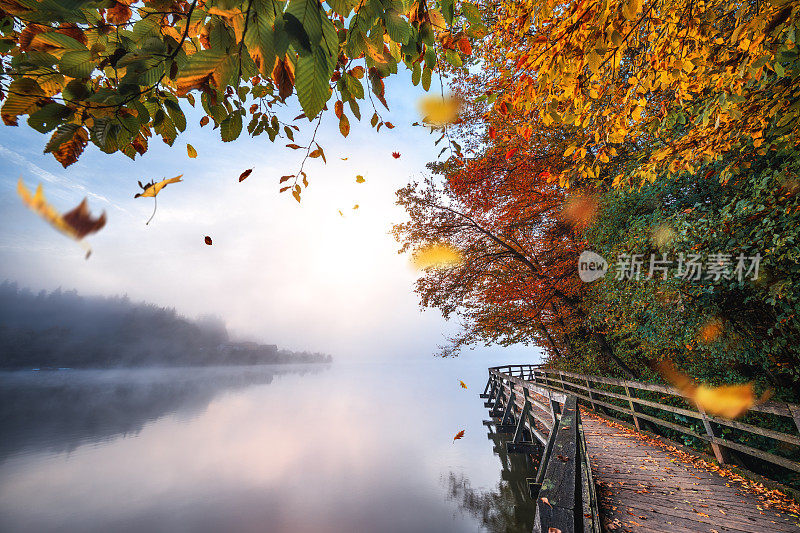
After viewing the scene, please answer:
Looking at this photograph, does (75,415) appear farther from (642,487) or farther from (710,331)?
(710,331)

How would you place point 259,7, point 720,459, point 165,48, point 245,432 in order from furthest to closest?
point 245,432 < point 720,459 < point 165,48 < point 259,7

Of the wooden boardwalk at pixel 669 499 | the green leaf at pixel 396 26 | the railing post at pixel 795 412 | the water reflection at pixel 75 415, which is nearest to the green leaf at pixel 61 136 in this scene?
the green leaf at pixel 396 26

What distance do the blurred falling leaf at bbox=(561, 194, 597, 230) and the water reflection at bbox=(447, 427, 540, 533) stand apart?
8.07 metres

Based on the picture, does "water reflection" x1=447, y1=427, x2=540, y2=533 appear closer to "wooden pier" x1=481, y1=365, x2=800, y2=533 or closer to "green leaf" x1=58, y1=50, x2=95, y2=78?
"wooden pier" x1=481, y1=365, x2=800, y2=533

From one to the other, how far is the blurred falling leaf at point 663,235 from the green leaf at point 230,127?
7516mm

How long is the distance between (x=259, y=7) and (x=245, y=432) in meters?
33.7

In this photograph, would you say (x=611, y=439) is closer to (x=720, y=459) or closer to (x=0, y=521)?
(x=720, y=459)

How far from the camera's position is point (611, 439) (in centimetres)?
740

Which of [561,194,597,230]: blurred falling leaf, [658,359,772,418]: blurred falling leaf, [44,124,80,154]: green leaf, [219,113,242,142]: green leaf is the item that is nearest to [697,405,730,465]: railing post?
[658,359,772,418]: blurred falling leaf

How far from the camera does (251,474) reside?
721 inches

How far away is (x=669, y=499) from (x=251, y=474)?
20.9 metres

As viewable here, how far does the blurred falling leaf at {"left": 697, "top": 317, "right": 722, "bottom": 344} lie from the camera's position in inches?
225

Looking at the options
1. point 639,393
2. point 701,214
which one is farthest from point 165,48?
point 639,393

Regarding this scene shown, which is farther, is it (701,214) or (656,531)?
(701,214)
